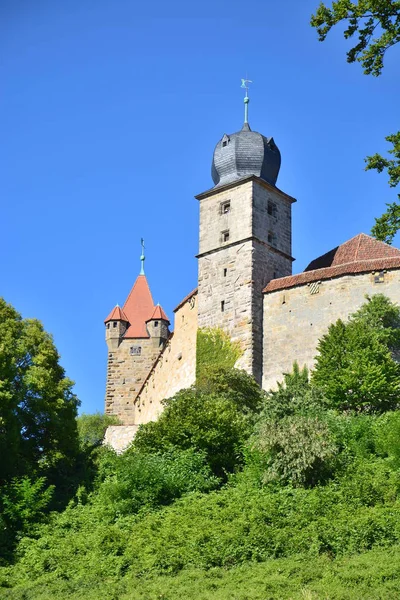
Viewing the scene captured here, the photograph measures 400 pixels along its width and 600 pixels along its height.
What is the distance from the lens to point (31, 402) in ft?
105

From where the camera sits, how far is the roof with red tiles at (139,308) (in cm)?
5828

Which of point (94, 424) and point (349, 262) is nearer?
point (349, 262)

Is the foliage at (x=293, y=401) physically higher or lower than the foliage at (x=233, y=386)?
A: lower

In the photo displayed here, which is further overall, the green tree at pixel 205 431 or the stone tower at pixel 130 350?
the stone tower at pixel 130 350

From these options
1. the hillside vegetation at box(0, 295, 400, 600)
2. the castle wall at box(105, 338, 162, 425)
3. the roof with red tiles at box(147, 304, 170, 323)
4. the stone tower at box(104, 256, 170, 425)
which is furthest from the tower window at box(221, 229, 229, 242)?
the roof with red tiles at box(147, 304, 170, 323)

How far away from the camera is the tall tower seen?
41281mm

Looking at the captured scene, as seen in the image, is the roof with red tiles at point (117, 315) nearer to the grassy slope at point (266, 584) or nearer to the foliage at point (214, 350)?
the foliage at point (214, 350)

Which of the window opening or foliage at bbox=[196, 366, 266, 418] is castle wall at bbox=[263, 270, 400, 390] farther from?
the window opening

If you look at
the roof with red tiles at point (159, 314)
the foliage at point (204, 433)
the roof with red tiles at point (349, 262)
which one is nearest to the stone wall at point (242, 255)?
the roof with red tiles at point (349, 262)

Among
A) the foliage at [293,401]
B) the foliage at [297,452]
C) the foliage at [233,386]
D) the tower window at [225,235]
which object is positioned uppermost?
the tower window at [225,235]

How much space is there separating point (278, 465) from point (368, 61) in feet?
34.3

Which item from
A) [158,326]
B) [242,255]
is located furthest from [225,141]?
[158,326]

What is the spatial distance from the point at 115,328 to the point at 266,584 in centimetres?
4058

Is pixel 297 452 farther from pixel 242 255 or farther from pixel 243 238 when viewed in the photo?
pixel 243 238
